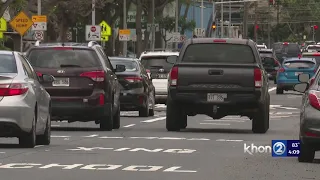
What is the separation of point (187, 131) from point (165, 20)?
3294 inches

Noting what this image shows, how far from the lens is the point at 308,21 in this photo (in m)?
184

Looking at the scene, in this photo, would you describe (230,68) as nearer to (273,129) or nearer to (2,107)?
(273,129)

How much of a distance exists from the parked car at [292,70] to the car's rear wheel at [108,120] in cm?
2793

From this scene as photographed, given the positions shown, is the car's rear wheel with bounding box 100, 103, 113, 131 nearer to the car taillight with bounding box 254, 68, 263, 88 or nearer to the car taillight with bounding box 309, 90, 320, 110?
the car taillight with bounding box 254, 68, 263, 88

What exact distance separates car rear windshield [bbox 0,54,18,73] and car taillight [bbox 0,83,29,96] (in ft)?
Result: 1.58

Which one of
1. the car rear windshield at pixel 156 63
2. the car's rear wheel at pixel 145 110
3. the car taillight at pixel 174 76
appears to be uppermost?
the car taillight at pixel 174 76

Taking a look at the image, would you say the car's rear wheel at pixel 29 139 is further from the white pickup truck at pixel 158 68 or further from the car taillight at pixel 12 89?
the white pickup truck at pixel 158 68

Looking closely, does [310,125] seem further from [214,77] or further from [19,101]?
[214,77]

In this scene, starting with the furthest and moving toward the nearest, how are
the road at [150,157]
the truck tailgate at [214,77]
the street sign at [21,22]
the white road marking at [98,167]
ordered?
the street sign at [21,22] < the truck tailgate at [214,77] < the white road marking at [98,167] < the road at [150,157]

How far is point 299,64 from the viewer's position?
52875 mm

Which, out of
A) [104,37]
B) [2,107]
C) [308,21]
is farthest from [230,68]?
[308,21]

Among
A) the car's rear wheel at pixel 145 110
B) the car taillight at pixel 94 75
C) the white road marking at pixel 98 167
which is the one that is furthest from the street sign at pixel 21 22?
the white road marking at pixel 98 167

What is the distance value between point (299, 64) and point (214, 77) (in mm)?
29209

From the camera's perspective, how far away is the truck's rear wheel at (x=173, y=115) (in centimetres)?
2459
